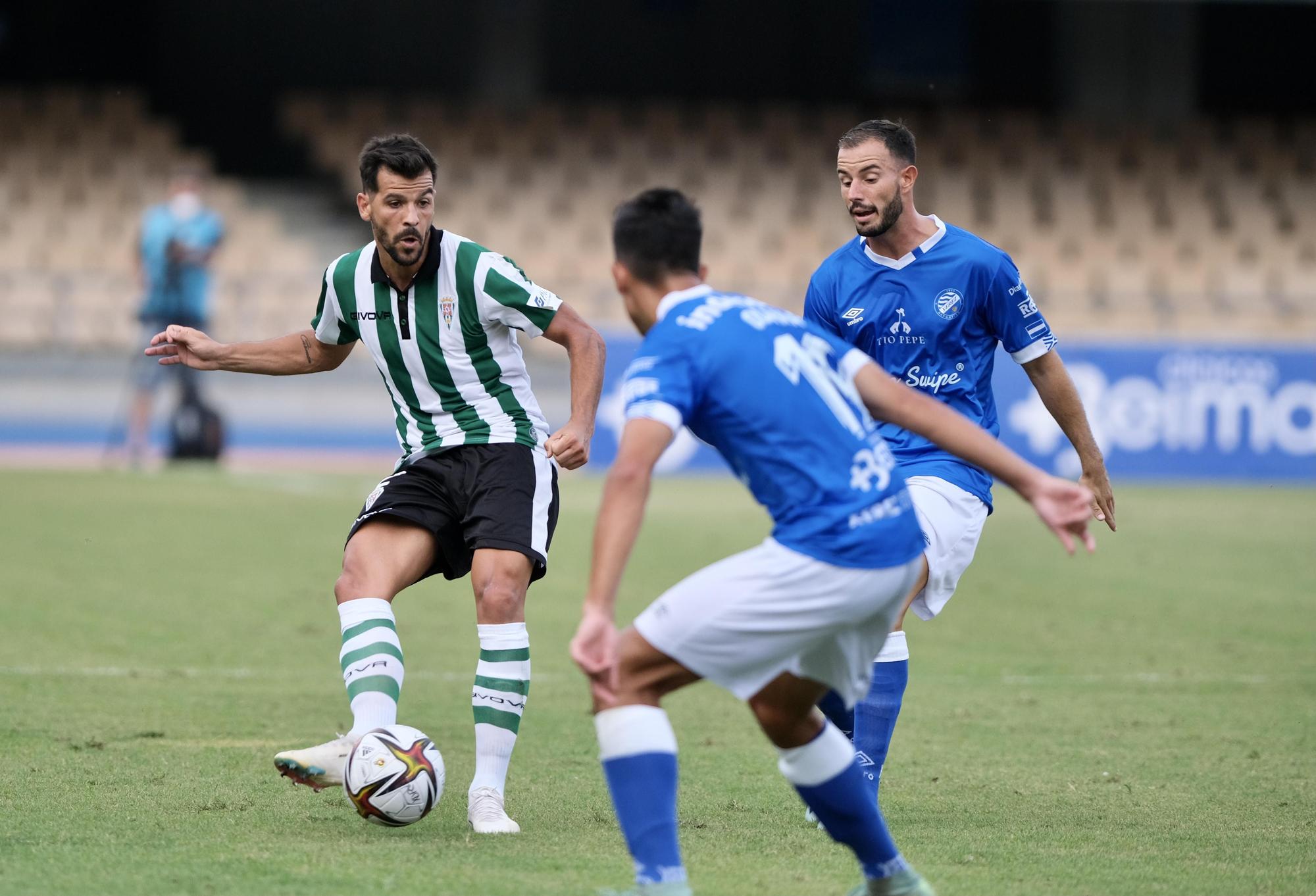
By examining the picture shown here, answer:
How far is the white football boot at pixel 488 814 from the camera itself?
16.2 ft

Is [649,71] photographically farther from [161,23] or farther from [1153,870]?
[1153,870]

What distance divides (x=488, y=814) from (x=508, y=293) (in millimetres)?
1588

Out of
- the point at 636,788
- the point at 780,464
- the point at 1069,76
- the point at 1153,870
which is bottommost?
the point at 1153,870

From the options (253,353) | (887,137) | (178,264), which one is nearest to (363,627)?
(253,353)

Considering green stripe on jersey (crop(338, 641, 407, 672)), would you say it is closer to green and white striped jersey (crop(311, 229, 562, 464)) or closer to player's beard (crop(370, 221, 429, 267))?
green and white striped jersey (crop(311, 229, 562, 464))

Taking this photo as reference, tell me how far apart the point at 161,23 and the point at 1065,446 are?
1566 cm

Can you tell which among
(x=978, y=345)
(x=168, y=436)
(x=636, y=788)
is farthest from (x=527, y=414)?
(x=168, y=436)

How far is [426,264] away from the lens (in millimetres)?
5391

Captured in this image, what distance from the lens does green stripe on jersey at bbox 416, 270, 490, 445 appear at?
5.38 meters

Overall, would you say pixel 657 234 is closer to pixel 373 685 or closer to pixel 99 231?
pixel 373 685

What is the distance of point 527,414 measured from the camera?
554 cm

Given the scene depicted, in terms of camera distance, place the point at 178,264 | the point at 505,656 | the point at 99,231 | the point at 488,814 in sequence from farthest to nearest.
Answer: the point at 99,231 < the point at 178,264 < the point at 505,656 < the point at 488,814

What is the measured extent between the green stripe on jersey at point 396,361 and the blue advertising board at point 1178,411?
12.0 m

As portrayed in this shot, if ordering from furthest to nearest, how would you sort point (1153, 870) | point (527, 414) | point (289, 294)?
1. point (289, 294)
2. point (527, 414)
3. point (1153, 870)
